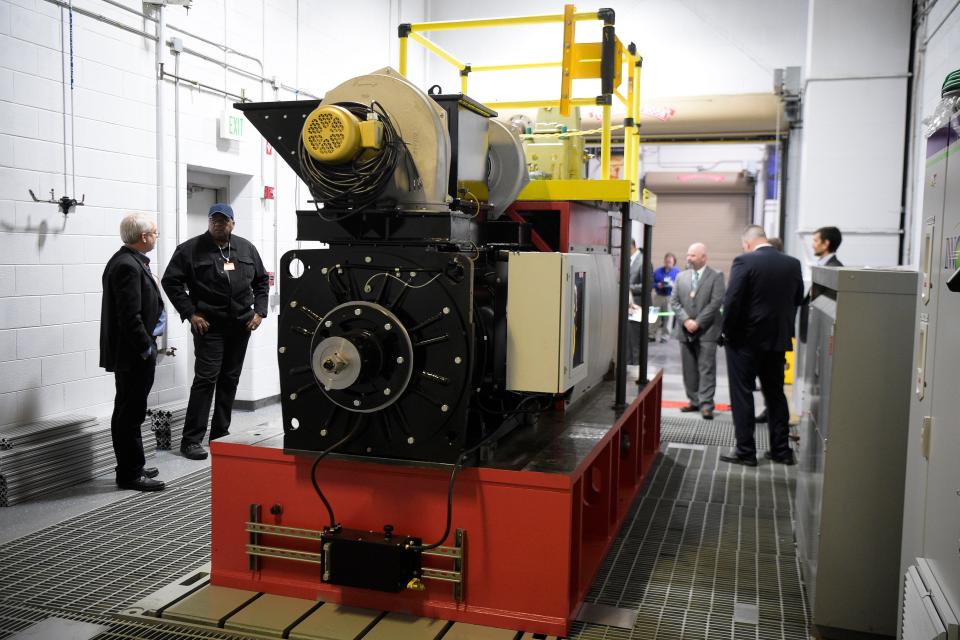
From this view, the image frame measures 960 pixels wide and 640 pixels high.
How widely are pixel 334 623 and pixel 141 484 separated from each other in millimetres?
2211

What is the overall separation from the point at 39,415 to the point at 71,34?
2250 millimetres

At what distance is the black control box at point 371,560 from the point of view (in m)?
A: 2.86

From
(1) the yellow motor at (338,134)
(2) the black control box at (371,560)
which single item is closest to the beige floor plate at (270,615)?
(2) the black control box at (371,560)

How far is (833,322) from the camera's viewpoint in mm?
2973

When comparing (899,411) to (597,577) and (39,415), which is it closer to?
(597,577)

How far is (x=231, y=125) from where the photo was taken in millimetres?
6500

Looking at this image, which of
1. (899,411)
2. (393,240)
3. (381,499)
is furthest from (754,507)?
(393,240)

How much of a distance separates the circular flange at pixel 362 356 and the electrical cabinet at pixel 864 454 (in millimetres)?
1506

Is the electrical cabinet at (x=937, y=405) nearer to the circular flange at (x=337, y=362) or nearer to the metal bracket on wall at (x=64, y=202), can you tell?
the circular flange at (x=337, y=362)

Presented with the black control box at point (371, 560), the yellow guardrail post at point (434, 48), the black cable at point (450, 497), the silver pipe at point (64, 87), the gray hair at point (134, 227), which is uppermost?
the yellow guardrail post at point (434, 48)

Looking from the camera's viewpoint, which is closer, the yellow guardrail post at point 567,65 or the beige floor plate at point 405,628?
the beige floor plate at point 405,628

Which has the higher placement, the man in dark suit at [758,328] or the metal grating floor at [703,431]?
the man in dark suit at [758,328]

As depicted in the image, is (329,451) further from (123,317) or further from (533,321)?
(123,317)

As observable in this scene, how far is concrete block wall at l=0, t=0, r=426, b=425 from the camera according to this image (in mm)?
4633
